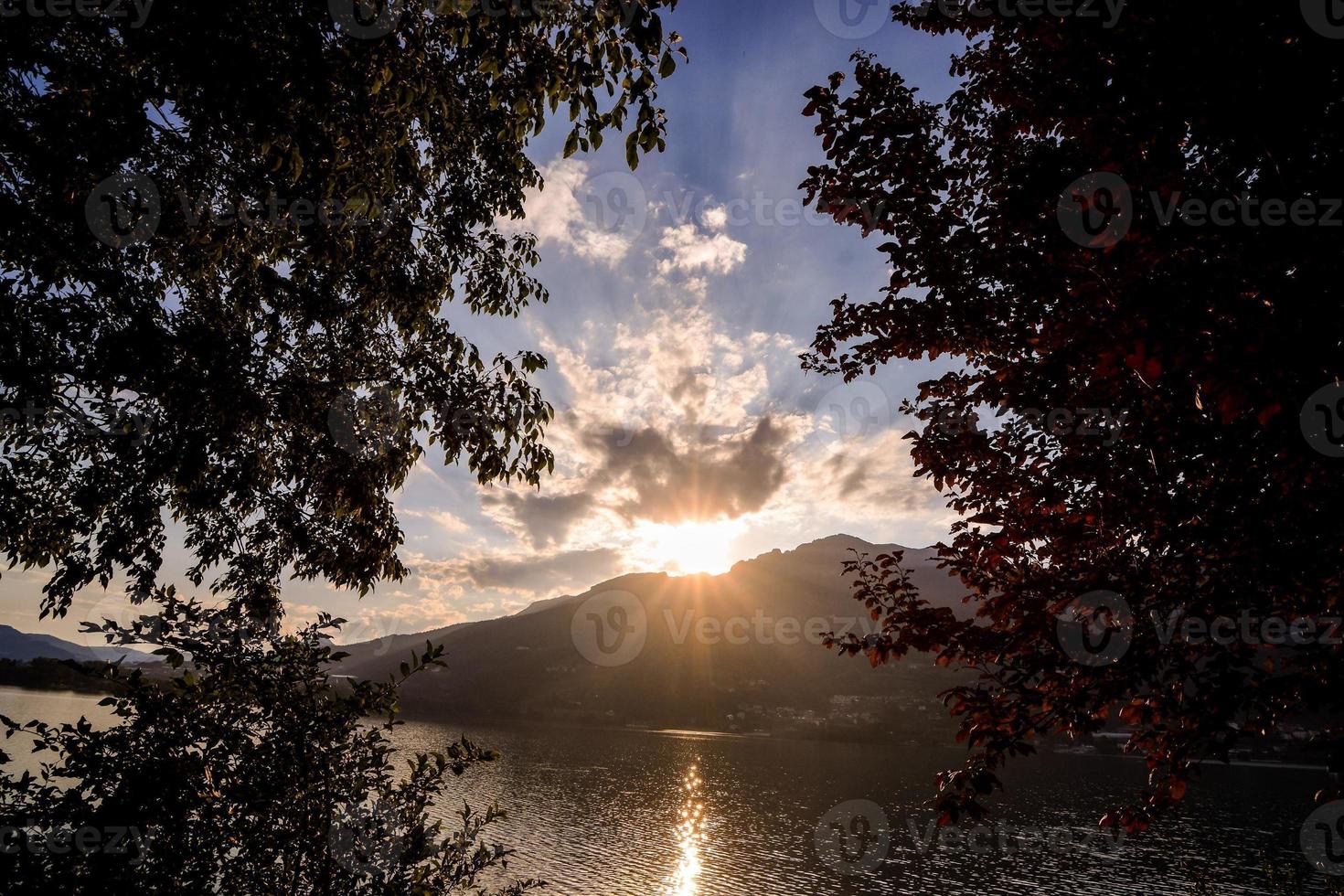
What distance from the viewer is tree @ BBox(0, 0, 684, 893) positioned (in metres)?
5.14

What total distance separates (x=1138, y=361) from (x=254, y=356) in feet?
30.0

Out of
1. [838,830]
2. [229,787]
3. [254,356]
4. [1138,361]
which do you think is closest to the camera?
[1138,361]

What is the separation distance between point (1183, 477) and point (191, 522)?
12.6 meters

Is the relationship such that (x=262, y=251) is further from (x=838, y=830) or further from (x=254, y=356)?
(x=838, y=830)

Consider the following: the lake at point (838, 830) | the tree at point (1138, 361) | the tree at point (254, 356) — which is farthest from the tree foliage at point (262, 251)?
the lake at point (838, 830)

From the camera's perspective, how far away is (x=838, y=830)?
7012cm

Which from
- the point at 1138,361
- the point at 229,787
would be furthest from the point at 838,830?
the point at 1138,361

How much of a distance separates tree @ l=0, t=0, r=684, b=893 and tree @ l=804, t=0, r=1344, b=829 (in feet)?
12.4

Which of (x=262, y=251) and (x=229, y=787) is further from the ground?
(x=262, y=251)

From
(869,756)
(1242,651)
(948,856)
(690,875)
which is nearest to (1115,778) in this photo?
(869,756)

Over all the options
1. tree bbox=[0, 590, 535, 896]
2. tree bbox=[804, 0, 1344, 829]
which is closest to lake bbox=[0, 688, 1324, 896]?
tree bbox=[804, 0, 1344, 829]

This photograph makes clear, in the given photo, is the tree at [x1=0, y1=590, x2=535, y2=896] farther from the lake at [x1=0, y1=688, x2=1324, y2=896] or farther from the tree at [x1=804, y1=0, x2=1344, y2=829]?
the lake at [x1=0, y1=688, x2=1324, y2=896]

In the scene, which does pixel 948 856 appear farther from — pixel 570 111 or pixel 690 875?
pixel 570 111

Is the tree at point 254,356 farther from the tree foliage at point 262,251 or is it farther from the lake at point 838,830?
the lake at point 838,830
